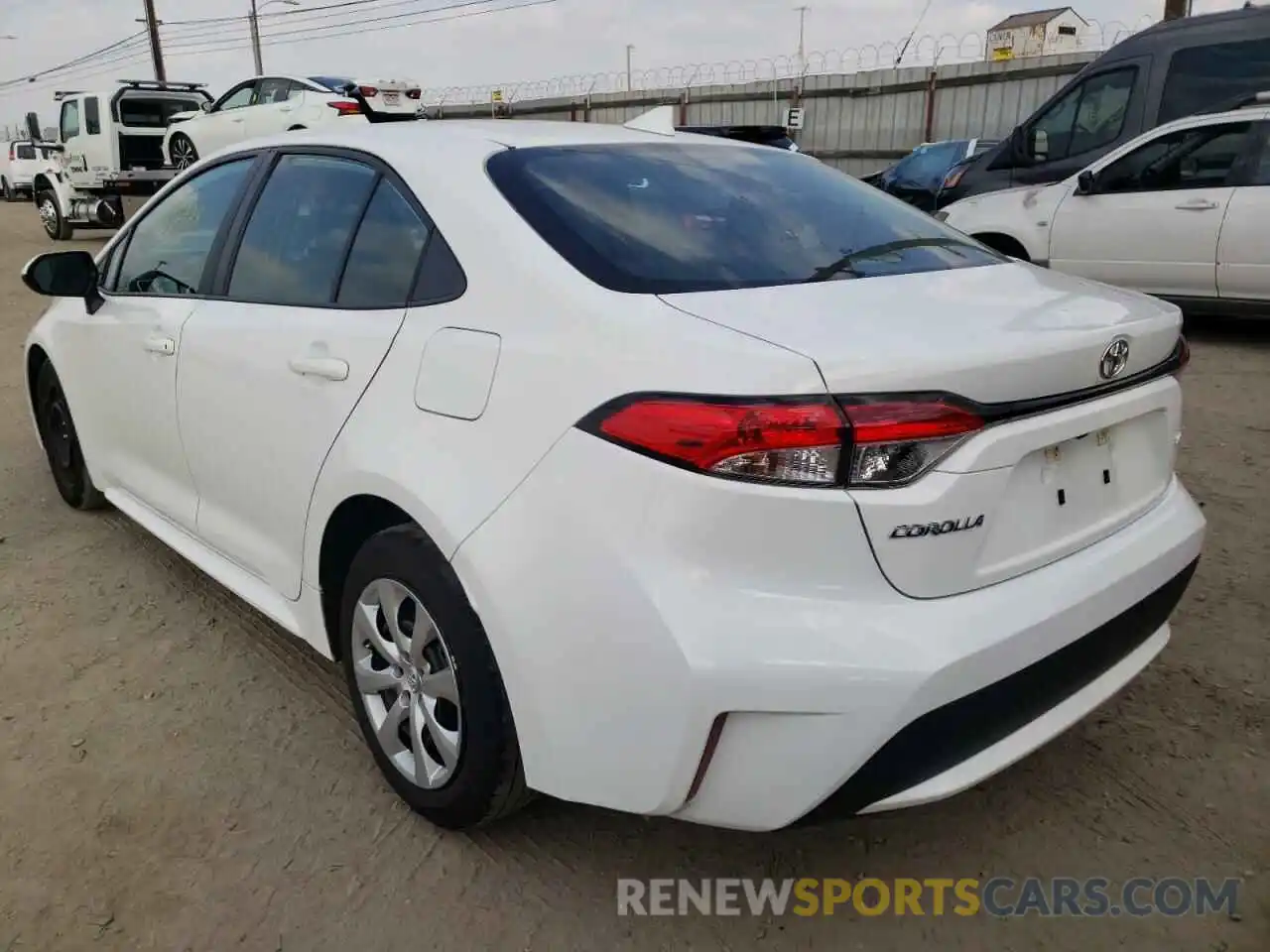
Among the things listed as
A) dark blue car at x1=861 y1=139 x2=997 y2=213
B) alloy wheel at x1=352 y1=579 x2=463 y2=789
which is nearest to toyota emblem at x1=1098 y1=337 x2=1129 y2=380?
alloy wheel at x1=352 y1=579 x2=463 y2=789

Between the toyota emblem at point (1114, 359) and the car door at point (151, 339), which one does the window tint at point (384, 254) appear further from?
the toyota emblem at point (1114, 359)

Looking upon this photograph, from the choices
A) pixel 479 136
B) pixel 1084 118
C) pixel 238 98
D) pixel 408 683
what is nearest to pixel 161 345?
pixel 479 136

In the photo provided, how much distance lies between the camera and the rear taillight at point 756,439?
5.58 ft

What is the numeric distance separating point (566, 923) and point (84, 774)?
1392mm

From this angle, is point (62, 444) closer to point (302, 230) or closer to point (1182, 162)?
point (302, 230)

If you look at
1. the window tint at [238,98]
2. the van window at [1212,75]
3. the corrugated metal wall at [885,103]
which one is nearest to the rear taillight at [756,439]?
the van window at [1212,75]

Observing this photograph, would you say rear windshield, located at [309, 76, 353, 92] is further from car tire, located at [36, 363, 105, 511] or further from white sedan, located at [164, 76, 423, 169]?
car tire, located at [36, 363, 105, 511]

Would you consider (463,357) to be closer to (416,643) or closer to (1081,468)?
(416,643)

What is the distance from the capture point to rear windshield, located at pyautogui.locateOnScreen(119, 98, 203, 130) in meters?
16.4

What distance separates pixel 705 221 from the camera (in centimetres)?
236

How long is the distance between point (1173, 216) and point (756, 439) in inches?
273

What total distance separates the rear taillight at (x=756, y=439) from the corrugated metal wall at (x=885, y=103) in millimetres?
16150

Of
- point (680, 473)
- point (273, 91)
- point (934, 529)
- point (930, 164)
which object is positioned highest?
point (273, 91)

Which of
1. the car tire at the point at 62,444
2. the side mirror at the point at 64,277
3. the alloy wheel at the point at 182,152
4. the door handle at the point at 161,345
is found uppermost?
the alloy wheel at the point at 182,152
